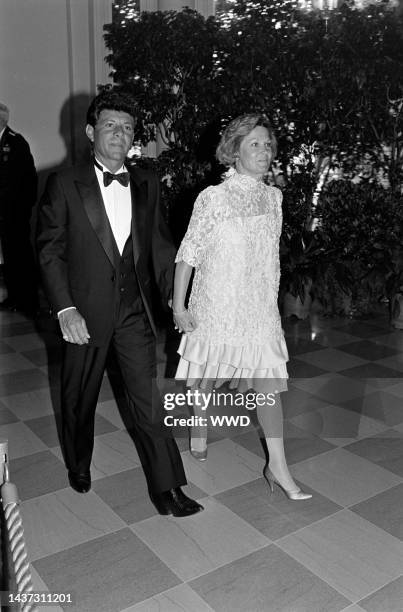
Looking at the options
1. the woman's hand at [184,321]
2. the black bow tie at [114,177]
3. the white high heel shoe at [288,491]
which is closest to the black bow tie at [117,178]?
the black bow tie at [114,177]

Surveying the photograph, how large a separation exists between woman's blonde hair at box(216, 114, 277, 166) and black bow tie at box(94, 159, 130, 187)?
47cm

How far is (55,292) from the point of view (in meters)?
2.82

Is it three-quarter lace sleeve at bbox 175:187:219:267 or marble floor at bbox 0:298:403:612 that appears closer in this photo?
marble floor at bbox 0:298:403:612

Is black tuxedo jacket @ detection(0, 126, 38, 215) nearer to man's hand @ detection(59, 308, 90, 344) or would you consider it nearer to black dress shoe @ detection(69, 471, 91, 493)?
black dress shoe @ detection(69, 471, 91, 493)

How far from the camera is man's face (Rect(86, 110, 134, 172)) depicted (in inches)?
111

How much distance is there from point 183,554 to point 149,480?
432 millimetres

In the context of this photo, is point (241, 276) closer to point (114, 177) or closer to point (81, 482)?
point (114, 177)

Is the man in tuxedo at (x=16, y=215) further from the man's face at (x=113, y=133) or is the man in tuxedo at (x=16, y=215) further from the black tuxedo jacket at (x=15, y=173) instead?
the man's face at (x=113, y=133)

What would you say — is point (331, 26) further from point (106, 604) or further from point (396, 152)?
point (106, 604)

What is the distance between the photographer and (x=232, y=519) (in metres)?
3.03

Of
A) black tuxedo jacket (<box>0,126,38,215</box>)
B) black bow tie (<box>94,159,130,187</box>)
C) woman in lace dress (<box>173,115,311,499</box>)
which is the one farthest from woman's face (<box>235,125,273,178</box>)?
black tuxedo jacket (<box>0,126,38,215</box>)

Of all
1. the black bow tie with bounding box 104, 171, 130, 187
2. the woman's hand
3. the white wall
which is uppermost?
the white wall

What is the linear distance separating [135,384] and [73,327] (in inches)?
15.3

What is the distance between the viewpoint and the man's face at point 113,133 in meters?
2.83
